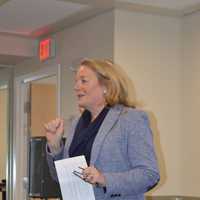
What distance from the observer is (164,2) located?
3635 millimetres

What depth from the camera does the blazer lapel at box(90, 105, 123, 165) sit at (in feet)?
5.61

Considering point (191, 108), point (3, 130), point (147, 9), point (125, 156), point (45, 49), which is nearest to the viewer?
point (125, 156)

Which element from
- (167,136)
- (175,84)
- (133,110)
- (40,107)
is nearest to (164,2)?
(175,84)

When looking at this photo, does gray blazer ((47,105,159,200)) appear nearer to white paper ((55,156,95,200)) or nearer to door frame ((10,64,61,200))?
white paper ((55,156,95,200))

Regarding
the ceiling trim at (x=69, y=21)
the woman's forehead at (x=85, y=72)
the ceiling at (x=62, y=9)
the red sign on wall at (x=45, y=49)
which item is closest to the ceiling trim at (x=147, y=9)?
the ceiling at (x=62, y=9)

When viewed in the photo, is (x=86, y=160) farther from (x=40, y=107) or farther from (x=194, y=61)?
(x=40, y=107)

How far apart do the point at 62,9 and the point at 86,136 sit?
2.29 metres

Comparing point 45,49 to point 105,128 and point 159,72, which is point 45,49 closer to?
point 159,72

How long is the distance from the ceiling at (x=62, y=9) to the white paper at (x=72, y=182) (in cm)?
A: 212

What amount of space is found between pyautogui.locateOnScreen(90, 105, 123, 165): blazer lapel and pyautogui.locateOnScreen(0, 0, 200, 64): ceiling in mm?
1974

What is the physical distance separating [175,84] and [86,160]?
2.37 m

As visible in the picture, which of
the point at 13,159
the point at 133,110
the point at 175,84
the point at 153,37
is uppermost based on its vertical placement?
the point at 153,37

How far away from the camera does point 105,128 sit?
175cm

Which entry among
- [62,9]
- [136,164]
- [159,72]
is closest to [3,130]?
[62,9]
